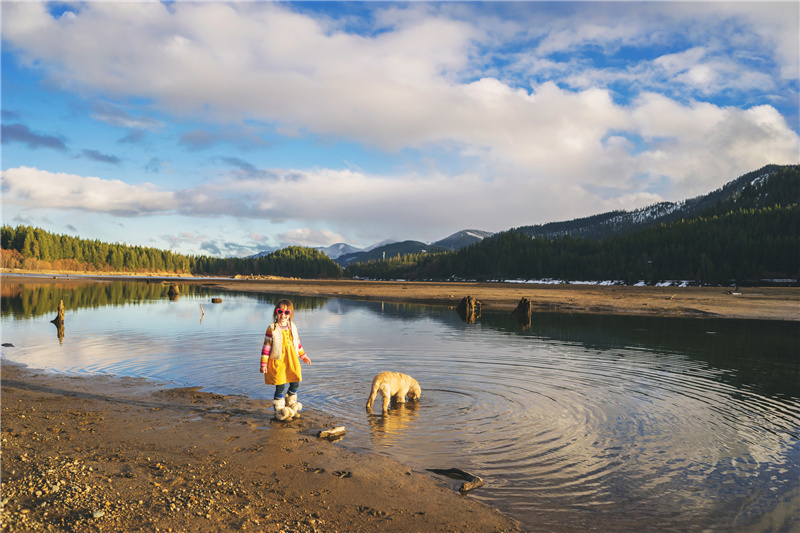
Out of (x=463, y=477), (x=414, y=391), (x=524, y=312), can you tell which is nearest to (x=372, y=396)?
(x=414, y=391)

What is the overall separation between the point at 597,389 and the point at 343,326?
2089cm

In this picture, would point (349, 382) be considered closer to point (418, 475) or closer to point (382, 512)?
point (418, 475)

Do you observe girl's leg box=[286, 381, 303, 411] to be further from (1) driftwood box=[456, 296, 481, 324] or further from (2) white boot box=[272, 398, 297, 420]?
(1) driftwood box=[456, 296, 481, 324]

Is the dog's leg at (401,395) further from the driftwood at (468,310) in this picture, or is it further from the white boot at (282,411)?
the driftwood at (468,310)

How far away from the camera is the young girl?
38.2 ft

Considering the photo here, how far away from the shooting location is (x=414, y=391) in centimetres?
1385

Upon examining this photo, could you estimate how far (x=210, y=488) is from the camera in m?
7.09

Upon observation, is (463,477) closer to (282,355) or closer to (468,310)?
(282,355)

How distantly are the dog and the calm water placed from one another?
1.33ft

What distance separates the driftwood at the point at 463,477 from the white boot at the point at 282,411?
4054 mm

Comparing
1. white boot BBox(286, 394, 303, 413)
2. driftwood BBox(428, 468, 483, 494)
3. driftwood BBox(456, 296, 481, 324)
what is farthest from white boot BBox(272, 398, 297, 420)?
driftwood BBox(456, 296, 481, 324)

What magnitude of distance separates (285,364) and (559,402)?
8040 mm

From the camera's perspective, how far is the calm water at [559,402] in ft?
25.8

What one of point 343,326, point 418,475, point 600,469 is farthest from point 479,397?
point 343,326
